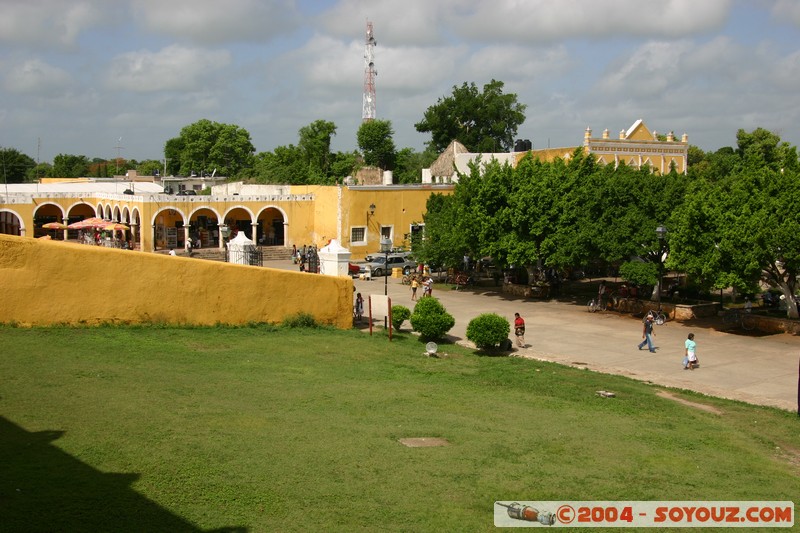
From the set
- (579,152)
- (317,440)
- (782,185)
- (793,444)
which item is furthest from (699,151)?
(317,440)

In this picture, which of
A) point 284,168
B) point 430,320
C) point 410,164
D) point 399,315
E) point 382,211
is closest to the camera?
point 430,320

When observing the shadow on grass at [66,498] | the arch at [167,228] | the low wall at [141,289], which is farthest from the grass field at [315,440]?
the arch at [167,228]

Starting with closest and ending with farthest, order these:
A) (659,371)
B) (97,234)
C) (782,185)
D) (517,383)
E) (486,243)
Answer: (517,383) < (659,371) < (782,185) < (486,243) < (97,234)

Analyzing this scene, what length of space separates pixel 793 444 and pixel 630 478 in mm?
4355

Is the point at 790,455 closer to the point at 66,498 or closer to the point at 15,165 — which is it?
the point at 66,498

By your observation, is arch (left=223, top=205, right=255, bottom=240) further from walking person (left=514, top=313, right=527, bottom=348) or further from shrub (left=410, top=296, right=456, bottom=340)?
walking person (left=514, top=313, right=527, bottom=348)

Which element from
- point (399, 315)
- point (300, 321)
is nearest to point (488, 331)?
point (399, 315)

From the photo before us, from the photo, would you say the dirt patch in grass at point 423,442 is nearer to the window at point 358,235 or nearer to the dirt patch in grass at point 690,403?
the dirt patch in grass at point 690,403

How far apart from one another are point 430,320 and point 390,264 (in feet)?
59.7

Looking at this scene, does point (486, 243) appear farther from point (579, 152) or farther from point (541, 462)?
point (541, 462)

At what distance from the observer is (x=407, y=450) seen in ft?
33.3

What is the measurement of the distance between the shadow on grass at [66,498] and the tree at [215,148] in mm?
79370

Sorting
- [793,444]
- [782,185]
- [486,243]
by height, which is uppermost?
[782,185]

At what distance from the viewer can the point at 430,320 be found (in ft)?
66.0
